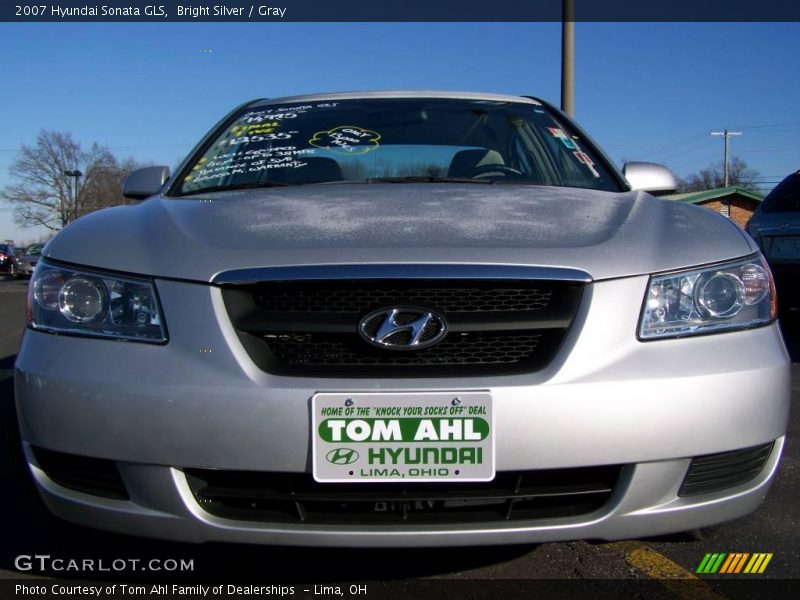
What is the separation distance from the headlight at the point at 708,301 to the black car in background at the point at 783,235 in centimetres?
521

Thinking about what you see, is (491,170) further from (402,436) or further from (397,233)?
(402,436)

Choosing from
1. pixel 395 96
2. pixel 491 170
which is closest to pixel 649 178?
pixel 491 170

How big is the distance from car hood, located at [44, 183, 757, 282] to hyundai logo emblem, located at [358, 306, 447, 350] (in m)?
0.13

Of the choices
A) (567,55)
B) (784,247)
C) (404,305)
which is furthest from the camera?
(567,55)

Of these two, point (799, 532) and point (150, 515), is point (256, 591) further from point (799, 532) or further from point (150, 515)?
point (799, 532)

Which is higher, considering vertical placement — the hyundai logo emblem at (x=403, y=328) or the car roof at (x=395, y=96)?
the car roof at (x=395, y=96)

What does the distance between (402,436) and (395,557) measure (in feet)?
2.65

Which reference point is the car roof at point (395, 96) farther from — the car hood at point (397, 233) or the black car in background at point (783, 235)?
the black car in background at point (783, 235)

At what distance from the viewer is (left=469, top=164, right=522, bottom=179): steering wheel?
10.1ft

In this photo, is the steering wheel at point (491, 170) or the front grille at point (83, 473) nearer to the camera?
the front grille at point (83, 473)

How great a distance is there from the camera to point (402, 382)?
1807 millimetres

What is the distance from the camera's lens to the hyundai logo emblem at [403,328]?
6.12ft

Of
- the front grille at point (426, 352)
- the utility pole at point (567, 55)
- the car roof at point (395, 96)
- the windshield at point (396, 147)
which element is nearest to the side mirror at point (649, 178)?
the windshield at point (396, 147)

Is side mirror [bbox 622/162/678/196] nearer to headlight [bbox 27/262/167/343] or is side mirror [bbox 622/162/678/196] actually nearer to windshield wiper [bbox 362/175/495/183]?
windshield wiper [bbox 362/175/495/183]
